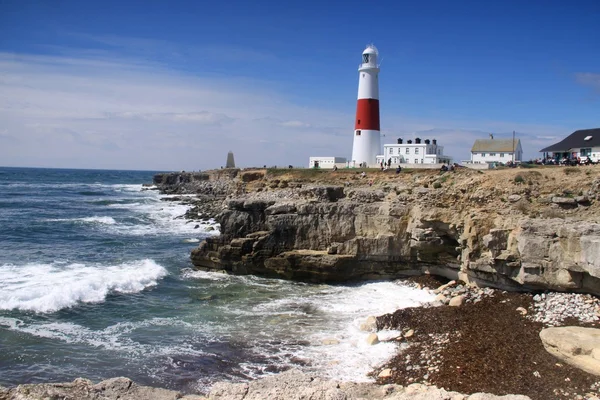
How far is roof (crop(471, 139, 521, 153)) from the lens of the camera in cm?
4534

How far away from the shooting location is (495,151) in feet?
151

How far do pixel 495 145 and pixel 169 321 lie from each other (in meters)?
39.6

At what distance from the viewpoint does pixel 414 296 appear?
1852 cm

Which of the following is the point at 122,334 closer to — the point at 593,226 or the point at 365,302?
the point at 365,302

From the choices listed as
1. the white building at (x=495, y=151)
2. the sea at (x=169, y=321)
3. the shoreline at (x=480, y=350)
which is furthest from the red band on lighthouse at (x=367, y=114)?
the shoreline at (x=480, y=350)

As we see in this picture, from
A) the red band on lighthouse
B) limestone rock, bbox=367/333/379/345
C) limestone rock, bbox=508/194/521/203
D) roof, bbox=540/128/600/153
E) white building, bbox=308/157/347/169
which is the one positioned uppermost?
the red band on lighthouse

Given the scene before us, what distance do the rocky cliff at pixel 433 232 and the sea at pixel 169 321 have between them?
1.10 metres

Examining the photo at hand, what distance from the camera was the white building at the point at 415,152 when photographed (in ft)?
148

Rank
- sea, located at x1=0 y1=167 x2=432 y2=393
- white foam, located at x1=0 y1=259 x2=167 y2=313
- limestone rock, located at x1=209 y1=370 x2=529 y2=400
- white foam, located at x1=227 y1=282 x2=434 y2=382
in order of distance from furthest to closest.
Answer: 1. white foam, located at x1=0 y1=259 x2=167 y2=313
2. white foam, located at x1=227 y1=282 x2=434 y2=382
3. sea, located at x1=0 y1=167 x2=432 y2=393
4. limestone rock, located at x1=209 y1=370 x2=529 y2=400

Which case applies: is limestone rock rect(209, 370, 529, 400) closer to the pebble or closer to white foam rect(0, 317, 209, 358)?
white foam rect(0, 317, 209, 358)

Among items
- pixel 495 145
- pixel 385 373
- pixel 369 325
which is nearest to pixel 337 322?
pixel 369 325

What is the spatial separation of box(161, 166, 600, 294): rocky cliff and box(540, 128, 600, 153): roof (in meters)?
19.7

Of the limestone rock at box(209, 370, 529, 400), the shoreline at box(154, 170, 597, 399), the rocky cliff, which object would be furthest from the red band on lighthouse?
the limestone rock at box(209, 370, 529, 400)

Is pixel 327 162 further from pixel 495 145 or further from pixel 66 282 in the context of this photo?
pixel 66 282
